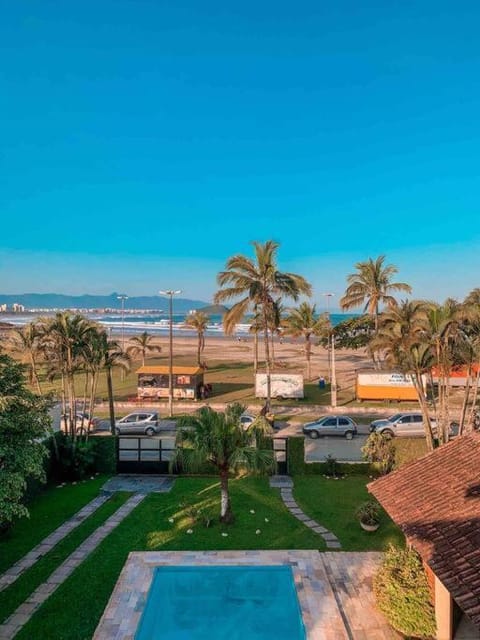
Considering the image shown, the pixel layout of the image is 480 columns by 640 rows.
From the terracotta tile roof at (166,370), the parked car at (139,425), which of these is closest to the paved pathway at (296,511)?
the parked car at (139,425)

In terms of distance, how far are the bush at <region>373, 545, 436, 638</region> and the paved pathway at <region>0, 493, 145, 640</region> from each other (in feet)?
24.9

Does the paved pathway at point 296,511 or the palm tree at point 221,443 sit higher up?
the palm tree at point 221,443

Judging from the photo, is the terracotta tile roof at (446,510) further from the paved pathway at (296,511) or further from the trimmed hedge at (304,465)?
the trimmed hedge at (304,465)

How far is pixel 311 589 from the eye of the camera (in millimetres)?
10547

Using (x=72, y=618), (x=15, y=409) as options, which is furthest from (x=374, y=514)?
(x=15, y=409)

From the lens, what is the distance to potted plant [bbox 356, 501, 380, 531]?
Answer: 45.1ft

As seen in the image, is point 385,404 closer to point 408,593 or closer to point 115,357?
point 115,357

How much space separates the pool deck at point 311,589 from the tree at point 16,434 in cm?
305

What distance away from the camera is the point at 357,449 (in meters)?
23.3

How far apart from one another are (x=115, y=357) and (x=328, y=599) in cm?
1452

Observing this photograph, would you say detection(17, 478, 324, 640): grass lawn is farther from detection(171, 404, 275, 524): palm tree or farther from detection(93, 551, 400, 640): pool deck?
detection(171, 404, 275, 524): palm tree

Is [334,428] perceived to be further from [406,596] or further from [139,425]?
[406,596]

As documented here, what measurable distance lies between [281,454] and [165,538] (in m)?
7.61

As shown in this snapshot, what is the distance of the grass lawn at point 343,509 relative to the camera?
13273 millimetres
